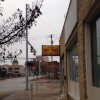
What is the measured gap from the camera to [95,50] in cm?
571

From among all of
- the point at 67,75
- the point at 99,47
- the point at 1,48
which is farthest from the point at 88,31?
the point at 1,48

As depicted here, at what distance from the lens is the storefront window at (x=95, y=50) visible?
17.9 ft

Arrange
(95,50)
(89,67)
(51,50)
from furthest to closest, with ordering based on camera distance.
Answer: (51,50) < (89,67) < (95,50)

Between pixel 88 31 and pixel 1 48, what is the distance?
31.8 ft

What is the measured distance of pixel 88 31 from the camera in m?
6.14

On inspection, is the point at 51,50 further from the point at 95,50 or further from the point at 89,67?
the point at 95,50

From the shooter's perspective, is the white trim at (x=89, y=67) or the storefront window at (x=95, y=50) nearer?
the storefront window at (x=95, y=50)

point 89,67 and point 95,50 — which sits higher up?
point 95,50

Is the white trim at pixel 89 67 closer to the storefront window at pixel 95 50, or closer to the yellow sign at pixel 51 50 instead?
the storefront window at pixel 95 50

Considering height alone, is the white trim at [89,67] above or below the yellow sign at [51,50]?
below

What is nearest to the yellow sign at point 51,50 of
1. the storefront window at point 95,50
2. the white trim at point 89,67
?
the white trim at point 89,67

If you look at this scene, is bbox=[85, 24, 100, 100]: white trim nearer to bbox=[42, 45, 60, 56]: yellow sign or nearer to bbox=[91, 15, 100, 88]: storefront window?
bbox=[91, 15, 100, 88]: storefront window

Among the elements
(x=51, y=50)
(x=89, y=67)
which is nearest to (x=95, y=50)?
(x=89, y=67)

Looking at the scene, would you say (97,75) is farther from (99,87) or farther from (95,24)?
→ (95,24)
